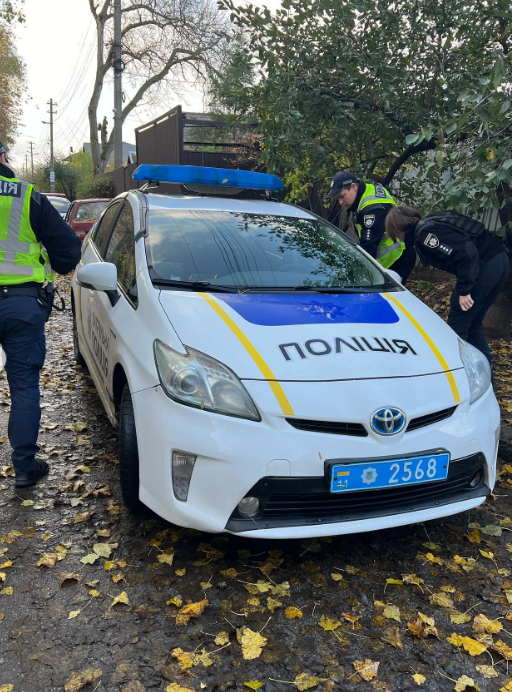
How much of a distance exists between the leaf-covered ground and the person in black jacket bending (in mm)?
1635

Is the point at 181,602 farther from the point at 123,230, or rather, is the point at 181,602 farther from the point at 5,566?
the point at 123,230

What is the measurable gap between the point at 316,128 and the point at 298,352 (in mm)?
5132

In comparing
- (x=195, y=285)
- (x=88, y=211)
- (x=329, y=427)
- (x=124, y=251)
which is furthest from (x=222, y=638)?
(x=88, y=211)

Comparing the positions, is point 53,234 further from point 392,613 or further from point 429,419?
point 392,613

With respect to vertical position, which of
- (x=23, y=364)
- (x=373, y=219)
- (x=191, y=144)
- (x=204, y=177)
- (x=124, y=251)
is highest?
(x=191, y=144)

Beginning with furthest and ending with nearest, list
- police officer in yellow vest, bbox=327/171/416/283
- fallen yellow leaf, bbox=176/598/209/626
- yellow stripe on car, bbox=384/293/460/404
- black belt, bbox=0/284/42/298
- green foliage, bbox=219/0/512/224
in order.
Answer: green foliage, bbox=219/0/512/224 → police officer in yellow vest, bbox=327/171/416/283 → black belt, bbox=0/284/42/298 → yellow stripe on car, bbox=384/293/460/404 → fallen yellow leaf, bbox=176/598/209/626

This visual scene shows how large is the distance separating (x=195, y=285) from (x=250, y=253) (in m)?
0.50

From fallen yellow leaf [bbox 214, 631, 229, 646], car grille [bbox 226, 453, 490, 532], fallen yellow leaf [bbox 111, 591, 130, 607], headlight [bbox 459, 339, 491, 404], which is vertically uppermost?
headlight [bbox 459, 339, 491, 404]

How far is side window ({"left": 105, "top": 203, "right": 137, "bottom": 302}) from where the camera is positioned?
10.5ft

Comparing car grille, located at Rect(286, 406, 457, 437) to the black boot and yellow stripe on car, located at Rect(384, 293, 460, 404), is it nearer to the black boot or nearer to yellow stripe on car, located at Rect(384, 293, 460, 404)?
yellow stripe on car, located at Rect(384, 293, 460, 404)

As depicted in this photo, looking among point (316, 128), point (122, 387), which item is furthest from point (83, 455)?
point (316, 128)

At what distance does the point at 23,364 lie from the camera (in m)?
3.27

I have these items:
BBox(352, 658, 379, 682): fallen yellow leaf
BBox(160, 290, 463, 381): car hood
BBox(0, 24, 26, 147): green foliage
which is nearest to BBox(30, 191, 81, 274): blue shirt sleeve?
BBox(160, 290, 463, 381): car hood

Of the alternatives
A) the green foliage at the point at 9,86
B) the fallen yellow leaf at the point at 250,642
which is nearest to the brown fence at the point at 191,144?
the fallen yellow leaf at the point at 250,642
